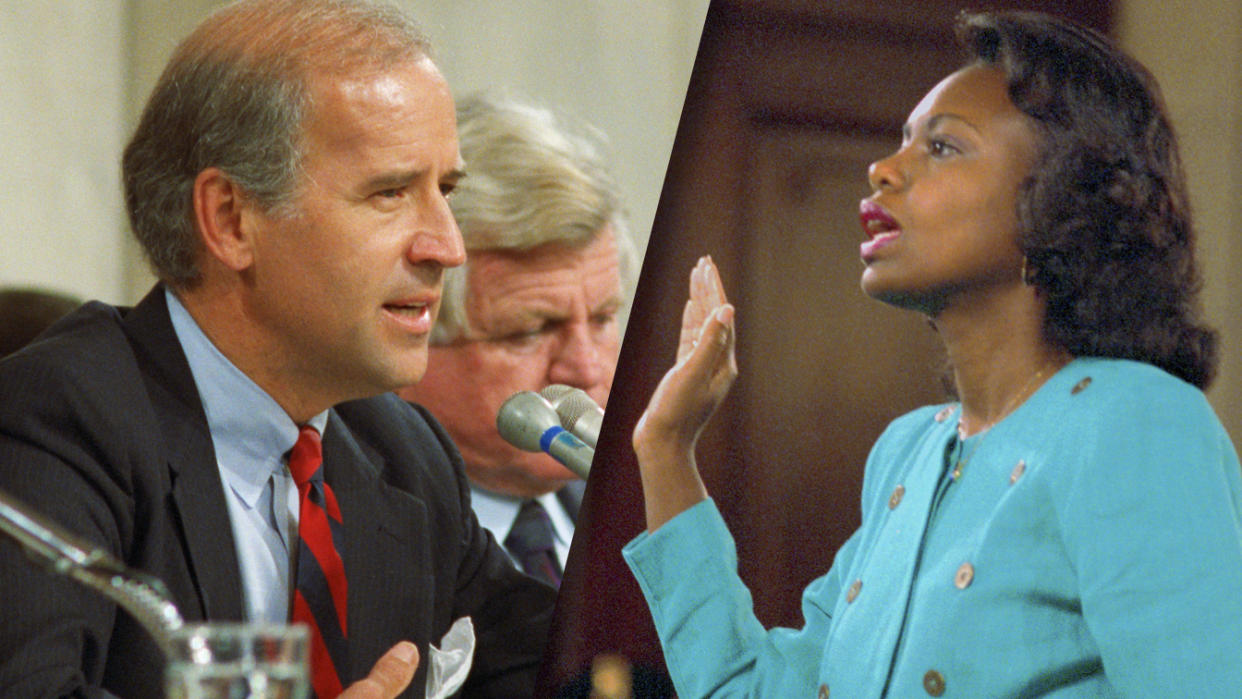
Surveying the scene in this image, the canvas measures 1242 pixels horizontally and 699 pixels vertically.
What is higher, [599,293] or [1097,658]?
[599,293]

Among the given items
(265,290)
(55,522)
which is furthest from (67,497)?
(265,290)

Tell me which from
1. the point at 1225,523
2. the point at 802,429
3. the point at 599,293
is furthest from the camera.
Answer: the point at 599,293

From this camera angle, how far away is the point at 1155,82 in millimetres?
1445

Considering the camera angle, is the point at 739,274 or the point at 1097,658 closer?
the point at 1097,658

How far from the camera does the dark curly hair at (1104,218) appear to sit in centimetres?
137

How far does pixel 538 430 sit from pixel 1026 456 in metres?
0.53

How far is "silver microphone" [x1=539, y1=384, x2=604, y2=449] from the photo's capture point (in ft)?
5.12

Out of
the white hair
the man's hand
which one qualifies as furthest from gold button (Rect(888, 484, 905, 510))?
the white hair

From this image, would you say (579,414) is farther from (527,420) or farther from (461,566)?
(461,566)

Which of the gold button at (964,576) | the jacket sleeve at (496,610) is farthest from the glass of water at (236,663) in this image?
the jacket sleeve at (496,610)

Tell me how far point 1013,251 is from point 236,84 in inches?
32.7

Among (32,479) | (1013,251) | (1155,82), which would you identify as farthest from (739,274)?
(32,479)

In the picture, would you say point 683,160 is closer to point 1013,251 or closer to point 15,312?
point 1013,251

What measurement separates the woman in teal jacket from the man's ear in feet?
1.79
